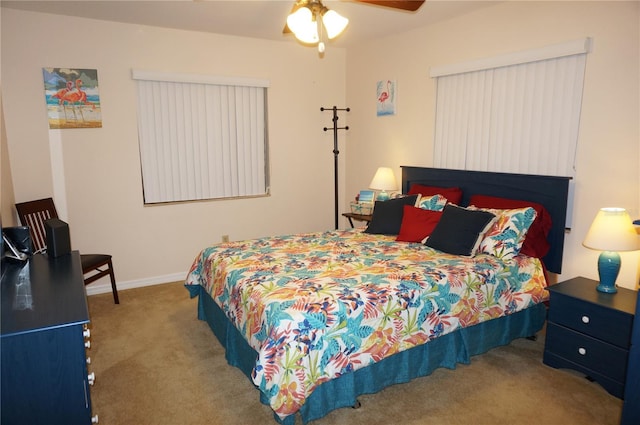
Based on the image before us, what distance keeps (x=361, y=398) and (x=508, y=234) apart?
5.00ft

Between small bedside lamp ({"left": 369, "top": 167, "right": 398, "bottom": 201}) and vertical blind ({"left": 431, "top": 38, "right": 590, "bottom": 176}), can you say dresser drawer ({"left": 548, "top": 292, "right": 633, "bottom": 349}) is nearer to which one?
vertical blind ({"left": 431, "top": 38, "right": 590, "bottom": 176})

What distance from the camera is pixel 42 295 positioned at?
1.89 meters

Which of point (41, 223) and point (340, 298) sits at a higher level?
point (41, 223)

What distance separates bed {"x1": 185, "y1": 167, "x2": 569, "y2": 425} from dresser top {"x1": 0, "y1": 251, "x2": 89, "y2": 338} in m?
0.83

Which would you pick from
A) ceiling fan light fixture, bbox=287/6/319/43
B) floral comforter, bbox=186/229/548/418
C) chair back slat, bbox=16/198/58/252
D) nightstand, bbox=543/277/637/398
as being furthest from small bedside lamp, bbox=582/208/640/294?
chair back slat, bbox=16/198/58/252

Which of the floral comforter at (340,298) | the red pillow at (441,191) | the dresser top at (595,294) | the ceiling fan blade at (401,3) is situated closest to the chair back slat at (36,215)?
the floral comforter at (340,298)

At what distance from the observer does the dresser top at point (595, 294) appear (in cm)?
239

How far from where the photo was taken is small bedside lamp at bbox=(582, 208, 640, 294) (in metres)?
2.44

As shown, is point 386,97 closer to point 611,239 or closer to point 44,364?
point 611,239

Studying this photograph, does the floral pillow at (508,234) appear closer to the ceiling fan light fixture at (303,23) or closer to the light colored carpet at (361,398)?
the light colored carpet at (361,398)

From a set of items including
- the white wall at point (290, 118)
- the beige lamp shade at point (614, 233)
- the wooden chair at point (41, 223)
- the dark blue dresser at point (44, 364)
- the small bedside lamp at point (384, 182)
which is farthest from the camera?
the small bedside lamp at point (384, 182)

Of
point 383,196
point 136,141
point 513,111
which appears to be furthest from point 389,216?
point 136,141

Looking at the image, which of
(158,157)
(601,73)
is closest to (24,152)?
(158,157)

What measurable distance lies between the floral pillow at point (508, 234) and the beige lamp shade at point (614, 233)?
480 millimetres
